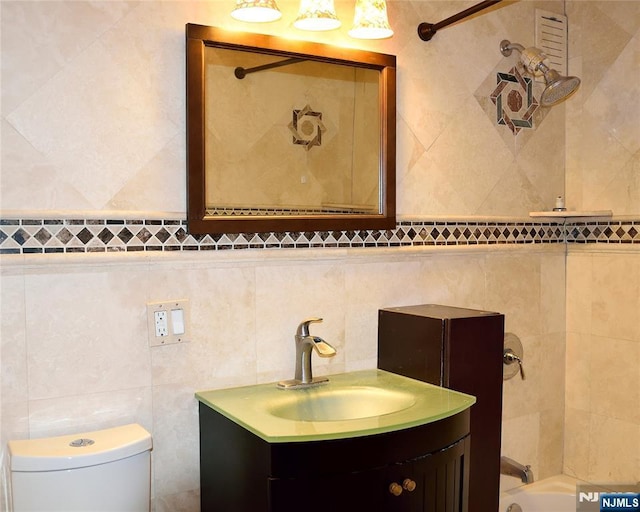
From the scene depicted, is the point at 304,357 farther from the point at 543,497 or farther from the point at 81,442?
the point at 543,497

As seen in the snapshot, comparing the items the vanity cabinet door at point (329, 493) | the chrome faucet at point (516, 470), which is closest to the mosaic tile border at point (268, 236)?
the vanity cabinet door at point (329, 493)

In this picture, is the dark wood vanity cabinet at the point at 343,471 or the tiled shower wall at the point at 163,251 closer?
the dark wood vanity cabinet at the point at 343,471

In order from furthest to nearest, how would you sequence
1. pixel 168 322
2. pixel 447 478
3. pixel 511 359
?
pixel 511 359 < pixel 168 322 < pixel 447 478

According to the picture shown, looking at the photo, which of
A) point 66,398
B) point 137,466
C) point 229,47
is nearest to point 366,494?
point 137,466

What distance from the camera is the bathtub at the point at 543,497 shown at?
267cm

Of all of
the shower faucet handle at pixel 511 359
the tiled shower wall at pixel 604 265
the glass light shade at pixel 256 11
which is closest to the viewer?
the glass light shade at pixel 256 11

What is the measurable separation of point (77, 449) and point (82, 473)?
0.20 ft

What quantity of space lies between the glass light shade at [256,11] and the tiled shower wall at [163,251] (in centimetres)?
11

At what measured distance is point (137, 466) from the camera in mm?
1660

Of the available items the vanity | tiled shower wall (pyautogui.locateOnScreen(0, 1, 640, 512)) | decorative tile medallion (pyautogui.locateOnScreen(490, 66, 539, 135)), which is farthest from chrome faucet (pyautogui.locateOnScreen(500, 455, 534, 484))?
decorative tile medallion (pyautogui.locateOnScreen(490, 66, 539, 135))

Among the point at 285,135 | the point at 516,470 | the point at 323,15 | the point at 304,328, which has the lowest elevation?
the point at 516,470

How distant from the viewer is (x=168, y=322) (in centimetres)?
189

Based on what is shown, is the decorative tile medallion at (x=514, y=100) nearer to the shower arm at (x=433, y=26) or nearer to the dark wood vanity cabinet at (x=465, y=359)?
the shower arm at (x=433, y=26)

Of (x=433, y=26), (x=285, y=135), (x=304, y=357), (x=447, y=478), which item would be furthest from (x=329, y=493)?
(x=433, y=26)
